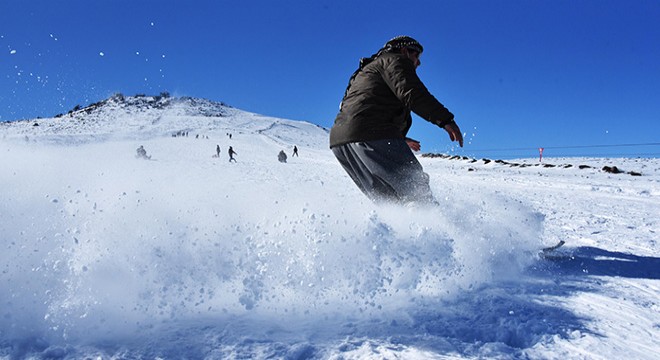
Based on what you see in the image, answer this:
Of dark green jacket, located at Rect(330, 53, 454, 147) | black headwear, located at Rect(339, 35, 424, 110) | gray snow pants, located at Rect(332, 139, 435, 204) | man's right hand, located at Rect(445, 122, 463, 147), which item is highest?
black headwear, located at Rect(339, 35, 424, 110)

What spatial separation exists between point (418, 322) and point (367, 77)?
1997 millimetres

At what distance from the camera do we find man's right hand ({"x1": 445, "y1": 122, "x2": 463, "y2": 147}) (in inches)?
118

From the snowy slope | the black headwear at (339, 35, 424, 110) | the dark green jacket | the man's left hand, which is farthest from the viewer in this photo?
the man's left hand

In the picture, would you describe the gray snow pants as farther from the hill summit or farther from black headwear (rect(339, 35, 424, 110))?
the hill summit

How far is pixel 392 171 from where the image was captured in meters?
3.15

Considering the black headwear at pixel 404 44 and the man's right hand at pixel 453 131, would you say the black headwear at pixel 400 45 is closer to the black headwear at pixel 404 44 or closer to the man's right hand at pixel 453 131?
the black headwear at pixel 404 44

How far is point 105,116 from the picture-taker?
10269cm

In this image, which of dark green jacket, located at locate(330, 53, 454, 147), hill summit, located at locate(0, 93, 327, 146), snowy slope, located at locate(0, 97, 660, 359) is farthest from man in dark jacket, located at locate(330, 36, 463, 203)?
hill summit, located at locate(0, 93, 327, 146)

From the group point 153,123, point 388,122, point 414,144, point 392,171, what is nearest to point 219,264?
point 392,171

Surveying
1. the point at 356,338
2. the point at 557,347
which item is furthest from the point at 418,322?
the point at 557,347

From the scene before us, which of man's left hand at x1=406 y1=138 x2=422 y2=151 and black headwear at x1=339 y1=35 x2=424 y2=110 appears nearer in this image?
black headwear at x1=339 y1=35 x2=424 y2=110

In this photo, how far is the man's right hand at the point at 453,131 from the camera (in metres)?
3.00

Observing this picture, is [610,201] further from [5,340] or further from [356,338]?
[5,340]

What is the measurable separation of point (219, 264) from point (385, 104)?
65.1 inches
